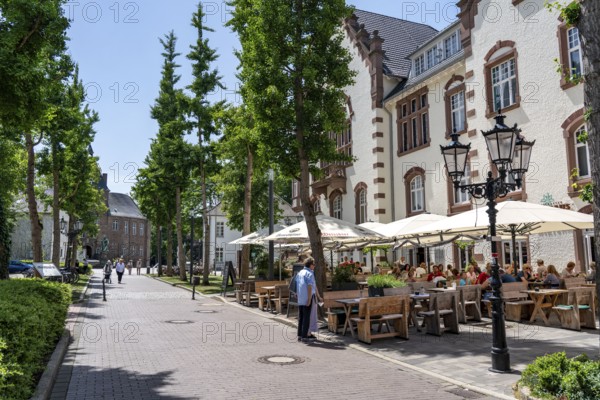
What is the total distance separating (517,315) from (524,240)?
7.53 m

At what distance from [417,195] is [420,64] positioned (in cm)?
711

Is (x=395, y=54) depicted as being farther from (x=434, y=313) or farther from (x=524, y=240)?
(x=434, y=313)

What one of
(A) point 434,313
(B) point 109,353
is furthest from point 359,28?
(B) point 109,353

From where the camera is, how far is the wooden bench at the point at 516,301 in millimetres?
13102

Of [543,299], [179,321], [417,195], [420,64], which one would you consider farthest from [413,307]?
[420,64]

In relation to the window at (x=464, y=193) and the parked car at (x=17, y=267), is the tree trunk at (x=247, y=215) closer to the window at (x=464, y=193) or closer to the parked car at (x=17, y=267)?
the window at (x=464, y=193)

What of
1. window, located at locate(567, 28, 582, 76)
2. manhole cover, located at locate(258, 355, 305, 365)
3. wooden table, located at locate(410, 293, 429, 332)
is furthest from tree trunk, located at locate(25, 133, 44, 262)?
window, located at locate(567, 28, 582, 76)

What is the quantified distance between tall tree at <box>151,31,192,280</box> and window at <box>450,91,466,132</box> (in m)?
15.9

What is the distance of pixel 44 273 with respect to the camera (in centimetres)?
2067

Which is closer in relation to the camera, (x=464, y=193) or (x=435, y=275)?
(x=435, y=275)

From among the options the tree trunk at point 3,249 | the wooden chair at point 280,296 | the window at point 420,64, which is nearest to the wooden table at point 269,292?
the wooden chair at point 280,296

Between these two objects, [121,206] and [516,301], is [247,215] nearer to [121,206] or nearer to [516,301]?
[516,301]

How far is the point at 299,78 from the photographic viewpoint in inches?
623

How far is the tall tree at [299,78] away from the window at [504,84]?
7804 millimetres
